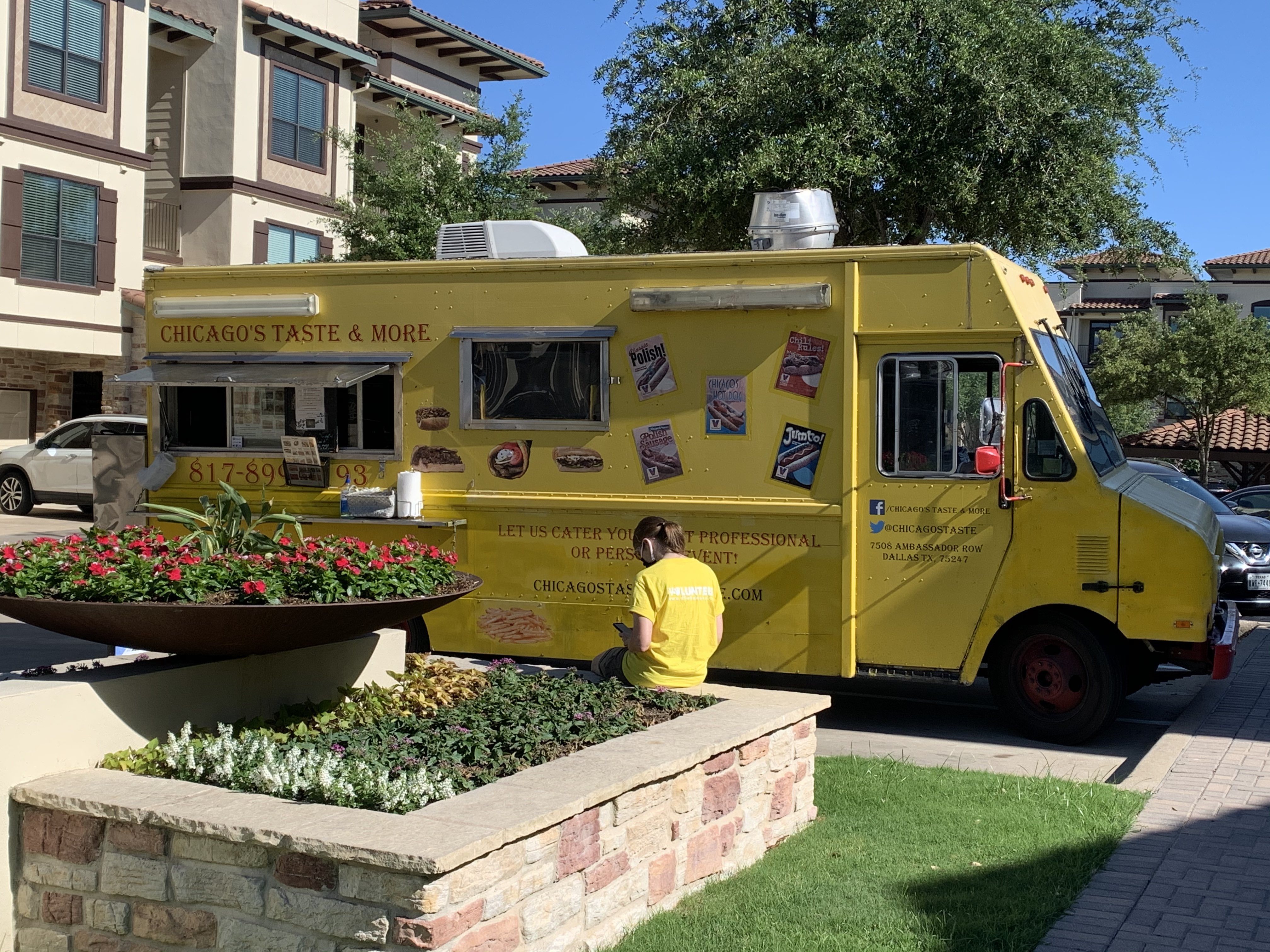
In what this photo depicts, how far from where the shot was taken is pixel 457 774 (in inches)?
205

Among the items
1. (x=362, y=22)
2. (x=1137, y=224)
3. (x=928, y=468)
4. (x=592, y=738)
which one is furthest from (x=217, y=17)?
(x=592, y=738)

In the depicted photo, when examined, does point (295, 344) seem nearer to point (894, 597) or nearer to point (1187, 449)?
point (894, 597)

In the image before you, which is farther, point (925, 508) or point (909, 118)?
point (909, 118)

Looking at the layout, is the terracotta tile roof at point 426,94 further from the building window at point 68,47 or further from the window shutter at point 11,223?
the window shutter at point 11,223

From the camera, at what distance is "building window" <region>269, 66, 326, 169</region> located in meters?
29.2

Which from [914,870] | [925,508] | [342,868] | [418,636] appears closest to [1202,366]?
[925,508]

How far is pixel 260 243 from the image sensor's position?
1142 inches

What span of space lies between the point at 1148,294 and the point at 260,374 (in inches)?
2023

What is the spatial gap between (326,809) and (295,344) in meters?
6.19

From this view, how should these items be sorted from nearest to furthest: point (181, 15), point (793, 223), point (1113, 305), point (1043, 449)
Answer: point (1043, 449)
point (793, 223)
point (181, 15)
point (1113, 305)

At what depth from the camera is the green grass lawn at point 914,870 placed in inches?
200

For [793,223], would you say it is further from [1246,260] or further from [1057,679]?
[1246,260]

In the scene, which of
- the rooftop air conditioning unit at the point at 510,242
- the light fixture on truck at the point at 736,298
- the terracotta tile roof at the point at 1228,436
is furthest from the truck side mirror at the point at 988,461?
the terracotta tile roof at the point at 1228,436

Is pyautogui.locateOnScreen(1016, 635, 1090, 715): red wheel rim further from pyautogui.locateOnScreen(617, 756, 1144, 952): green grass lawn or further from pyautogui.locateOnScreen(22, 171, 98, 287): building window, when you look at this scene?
pyautogui.locateOnScreen(22, 171, 98, 287): building window
